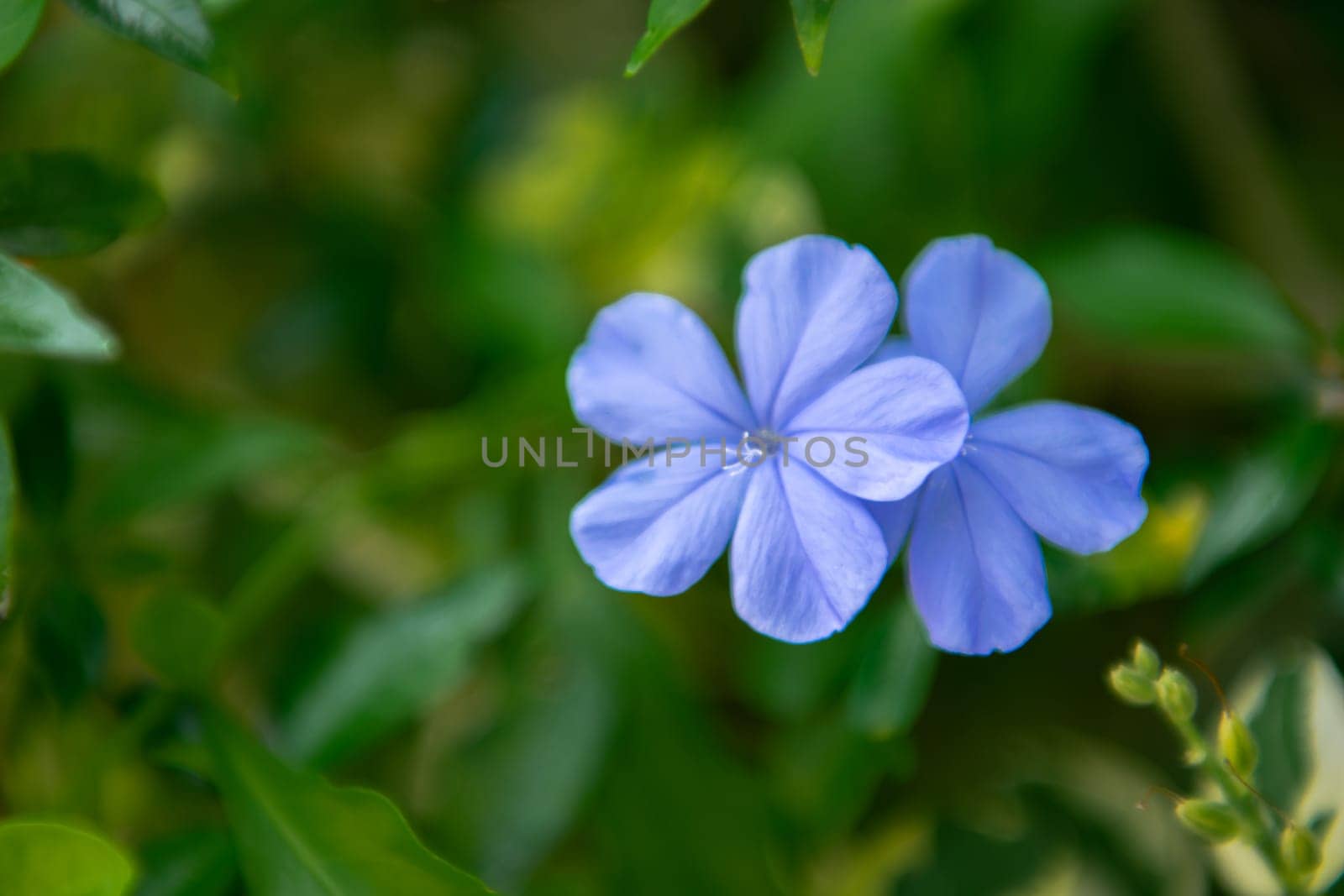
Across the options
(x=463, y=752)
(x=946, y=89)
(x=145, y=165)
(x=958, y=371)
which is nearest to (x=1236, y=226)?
(x=946, y=89)

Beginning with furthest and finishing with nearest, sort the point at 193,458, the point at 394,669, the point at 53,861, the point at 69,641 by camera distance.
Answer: the point at 193,458 → the point at 394,669 → the point at 69,641 → the point at 53,861

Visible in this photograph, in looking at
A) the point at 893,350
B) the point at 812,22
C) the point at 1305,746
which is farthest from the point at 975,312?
the point at 1305,746

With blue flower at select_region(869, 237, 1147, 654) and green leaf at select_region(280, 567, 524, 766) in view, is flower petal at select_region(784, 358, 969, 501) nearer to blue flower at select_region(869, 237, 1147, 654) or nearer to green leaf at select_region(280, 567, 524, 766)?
blue flower at select_region(869, 237, 1147, 654)

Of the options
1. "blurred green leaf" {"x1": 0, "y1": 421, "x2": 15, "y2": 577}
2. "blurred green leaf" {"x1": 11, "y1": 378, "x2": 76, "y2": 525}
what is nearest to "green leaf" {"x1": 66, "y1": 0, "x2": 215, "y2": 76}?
"blurred green leaf" {"x1": 0, "y1": 421, "x2": 15, "y2": 577}

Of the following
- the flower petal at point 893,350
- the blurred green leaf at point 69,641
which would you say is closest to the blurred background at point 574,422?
the blurred green leaf at point 69,641

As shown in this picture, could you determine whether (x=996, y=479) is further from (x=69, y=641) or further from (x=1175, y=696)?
(x=69, y=641)

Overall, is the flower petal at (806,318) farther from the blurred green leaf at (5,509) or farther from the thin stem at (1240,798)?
the blurred green leaf at (5,509)
